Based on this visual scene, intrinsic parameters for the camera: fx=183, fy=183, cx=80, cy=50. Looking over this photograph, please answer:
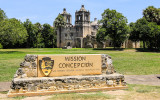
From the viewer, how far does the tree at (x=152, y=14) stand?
51.1 m

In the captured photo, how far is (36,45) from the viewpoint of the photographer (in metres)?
69.9

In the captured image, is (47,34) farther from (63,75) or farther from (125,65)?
(63,75)

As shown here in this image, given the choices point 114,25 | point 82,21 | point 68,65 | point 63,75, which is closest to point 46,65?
point 63,75

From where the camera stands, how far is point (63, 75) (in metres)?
7.92

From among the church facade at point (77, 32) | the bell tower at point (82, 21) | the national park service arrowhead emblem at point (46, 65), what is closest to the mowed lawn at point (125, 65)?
the national park service arrowhead emblem at point (46, 65)

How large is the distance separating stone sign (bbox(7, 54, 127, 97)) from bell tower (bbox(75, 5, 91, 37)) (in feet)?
203

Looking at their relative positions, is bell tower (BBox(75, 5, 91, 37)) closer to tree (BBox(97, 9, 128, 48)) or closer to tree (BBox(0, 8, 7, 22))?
tree (BBox(97, 9, 128, 48))

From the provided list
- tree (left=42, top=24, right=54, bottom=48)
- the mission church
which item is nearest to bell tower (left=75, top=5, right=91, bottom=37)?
the mission church

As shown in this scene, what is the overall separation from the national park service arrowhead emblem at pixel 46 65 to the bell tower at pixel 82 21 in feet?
205

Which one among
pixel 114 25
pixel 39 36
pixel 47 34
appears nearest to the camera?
pixel 114 25

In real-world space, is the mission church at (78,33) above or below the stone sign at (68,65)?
above

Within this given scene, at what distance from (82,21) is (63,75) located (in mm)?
62685

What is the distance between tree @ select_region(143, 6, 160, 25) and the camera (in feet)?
168

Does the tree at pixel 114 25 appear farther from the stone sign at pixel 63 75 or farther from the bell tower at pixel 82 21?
the stone sign at pixel 63 75
